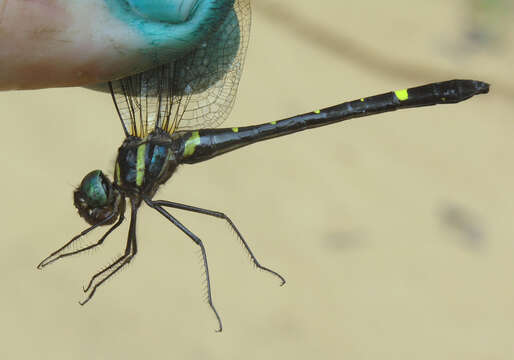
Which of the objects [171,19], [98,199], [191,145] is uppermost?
[171,19]

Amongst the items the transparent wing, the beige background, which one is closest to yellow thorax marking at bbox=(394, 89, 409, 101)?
the transparent wing

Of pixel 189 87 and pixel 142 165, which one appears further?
pixel 189 87

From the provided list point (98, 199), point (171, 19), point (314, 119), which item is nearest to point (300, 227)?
point (314, 119)

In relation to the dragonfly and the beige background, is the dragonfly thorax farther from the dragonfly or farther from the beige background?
the beige background

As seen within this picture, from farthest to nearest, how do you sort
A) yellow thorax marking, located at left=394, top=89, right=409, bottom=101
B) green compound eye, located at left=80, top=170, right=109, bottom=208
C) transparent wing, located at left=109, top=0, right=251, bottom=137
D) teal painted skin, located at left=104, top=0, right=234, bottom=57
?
yellow thorax marking, located at left=394, top=89, right=409, bottom=101
transparent wing, located at left=109, top=0, right=251, bottom=137
green compound eye, located at left=80, top=170, right=109, bottom=208
teal painted skin, located at left=104, top=0, right=234, bottom=57

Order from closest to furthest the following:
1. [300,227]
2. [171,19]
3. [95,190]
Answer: [171,19] < [95,190] < [300,227]

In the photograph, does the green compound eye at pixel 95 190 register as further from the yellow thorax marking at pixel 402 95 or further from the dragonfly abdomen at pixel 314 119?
the yellow thorax marking at pixel 402 95

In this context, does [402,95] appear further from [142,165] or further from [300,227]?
[300,227]
